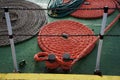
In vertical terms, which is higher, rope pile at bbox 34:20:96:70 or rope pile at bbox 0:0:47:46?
rope pile at bbox 0:0:47:46

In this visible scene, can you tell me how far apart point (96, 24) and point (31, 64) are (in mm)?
1922

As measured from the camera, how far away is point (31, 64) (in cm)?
408

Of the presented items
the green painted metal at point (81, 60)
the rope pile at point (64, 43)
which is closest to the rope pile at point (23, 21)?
the green painted metal at point (81, 60)

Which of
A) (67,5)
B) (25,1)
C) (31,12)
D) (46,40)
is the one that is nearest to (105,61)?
(46,40)

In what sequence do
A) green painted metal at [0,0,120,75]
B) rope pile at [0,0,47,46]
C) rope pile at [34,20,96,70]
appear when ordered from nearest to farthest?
rope pile at [34,20,96,70] → green painted metal at [0,0,120,75] → rope pile at [0,0,47,46]

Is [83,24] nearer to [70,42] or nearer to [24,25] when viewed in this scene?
[70,42]

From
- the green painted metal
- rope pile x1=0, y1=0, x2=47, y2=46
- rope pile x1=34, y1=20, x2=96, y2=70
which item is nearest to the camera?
rope pile x1=34, y1=20, x2=96, y2=70

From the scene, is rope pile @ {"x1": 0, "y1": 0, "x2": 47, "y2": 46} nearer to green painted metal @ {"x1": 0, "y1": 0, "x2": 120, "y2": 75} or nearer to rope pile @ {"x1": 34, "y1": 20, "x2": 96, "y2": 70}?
green painted metal @ {"x1": 0, "y1": 0, "x2": 120, "y2": 75}

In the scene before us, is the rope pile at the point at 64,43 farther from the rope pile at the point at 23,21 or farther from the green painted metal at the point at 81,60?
the rope pile at the point at 23,21

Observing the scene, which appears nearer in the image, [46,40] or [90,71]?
[90,71]

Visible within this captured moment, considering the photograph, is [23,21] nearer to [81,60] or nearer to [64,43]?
[64,43]

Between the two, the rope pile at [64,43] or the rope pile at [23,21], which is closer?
the rope pile at [64,43]

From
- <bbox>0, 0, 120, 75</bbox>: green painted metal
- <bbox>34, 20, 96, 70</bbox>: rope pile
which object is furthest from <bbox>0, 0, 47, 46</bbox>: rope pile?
<bbox>34, 20, 96, 70</bbox>: rope pile

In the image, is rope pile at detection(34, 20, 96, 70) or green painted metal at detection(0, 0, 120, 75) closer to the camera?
rope pile at detection(34, 20, 96, 70)
